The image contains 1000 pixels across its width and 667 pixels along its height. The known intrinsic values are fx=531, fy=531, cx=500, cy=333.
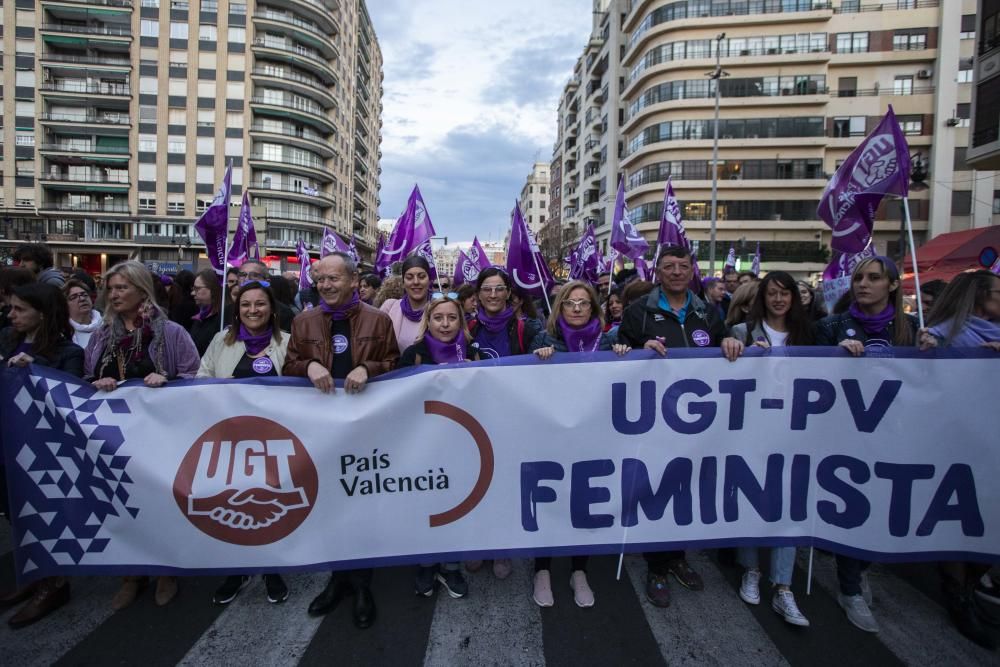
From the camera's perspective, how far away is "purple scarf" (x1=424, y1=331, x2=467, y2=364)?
3533 mm

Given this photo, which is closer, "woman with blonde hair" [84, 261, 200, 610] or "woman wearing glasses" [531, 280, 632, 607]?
"woman with blonde hair" [84, 261, 200, 610]

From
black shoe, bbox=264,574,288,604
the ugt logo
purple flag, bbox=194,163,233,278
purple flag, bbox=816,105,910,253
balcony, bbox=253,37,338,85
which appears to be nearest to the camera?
the ugt logo

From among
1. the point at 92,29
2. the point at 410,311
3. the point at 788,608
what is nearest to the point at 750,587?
the point at 788,608

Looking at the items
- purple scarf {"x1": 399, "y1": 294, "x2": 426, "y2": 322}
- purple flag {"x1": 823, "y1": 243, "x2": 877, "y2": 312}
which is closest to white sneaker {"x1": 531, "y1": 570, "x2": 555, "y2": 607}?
purple scarf {"x1": 399, "y1": 294, "x2": 426, "y2": 322}

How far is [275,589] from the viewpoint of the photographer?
3309 mm

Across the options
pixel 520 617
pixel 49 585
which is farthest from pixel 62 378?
pixel 520 617

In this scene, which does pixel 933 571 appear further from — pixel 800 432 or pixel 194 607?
pixel 194 607

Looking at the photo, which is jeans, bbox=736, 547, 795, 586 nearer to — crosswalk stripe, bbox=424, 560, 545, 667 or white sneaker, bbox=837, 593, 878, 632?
white sneaker, bbox=837, 593, 878, 632

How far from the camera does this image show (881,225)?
40.2 m

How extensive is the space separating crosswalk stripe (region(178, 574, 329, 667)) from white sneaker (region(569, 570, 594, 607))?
1541 mm

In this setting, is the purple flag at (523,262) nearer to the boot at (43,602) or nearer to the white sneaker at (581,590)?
the white sneaker at (581,590)

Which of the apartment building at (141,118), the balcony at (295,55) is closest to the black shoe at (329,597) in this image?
the apartment building at (141,118)

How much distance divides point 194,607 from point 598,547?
2468 millimetres

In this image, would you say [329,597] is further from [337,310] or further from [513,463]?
[337,310]
